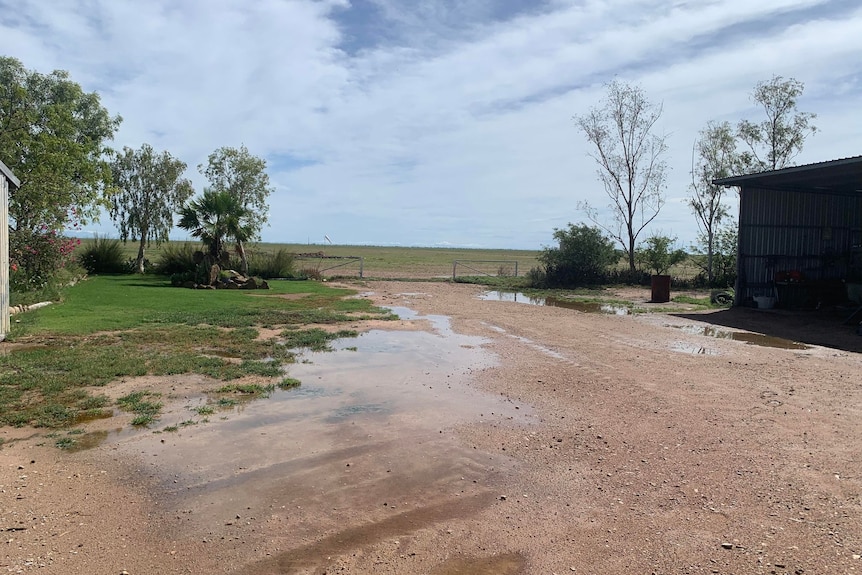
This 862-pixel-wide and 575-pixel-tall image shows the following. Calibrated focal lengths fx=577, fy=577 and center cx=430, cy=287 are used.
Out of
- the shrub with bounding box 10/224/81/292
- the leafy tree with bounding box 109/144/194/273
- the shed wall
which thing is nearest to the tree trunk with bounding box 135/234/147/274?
the leafy tree with bounding box 109/144/194/273

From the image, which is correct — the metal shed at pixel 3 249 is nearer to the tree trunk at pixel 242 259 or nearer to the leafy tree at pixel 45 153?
the leafy tree at pixel 45 153

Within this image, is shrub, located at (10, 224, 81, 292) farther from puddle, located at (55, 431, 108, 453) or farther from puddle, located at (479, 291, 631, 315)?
puddle, located at (479, 291, 631, 315)

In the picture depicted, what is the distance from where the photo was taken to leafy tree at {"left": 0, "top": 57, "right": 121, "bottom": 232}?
54.9ft

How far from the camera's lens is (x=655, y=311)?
707 inches

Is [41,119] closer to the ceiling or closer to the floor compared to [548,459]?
closer to the ceiling

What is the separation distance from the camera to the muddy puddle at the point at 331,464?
3.88 meters

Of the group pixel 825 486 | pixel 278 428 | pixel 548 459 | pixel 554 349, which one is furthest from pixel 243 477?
pixel 554 349

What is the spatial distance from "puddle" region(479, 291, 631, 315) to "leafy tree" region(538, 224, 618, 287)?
416 cm

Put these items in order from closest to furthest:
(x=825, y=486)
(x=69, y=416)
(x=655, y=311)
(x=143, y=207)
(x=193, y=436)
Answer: (x=825, y=486) < (x=193, y=436) < (x=69, y=416) < (x=655, y=311) < (x=143, y=207)

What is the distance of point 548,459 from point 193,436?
3414 mm

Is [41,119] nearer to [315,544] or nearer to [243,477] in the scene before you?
[243,477]

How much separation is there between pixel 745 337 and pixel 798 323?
3267 millimetres

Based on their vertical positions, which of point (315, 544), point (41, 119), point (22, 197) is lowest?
point (315, 544)

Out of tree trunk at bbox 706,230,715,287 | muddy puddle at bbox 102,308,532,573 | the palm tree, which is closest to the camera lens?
muddy puddle at bbox 102,308,532,573
